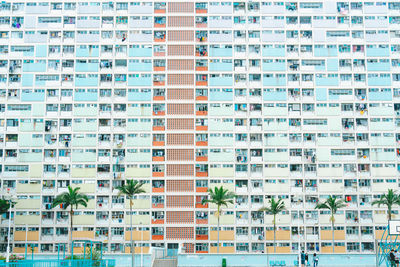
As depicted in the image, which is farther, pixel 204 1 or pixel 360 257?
pixel 204 1

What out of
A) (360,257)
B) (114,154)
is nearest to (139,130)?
(114,154)

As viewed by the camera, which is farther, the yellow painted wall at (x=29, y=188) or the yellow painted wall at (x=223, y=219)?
the yellow painted wall at (x=29, y=188)

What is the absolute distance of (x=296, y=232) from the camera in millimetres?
67188

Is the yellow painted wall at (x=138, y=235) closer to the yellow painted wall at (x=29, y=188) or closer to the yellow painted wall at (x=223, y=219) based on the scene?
A: the yellow painted wall at (x=223, y=219)

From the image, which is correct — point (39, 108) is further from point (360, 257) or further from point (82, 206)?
point (360, 257)

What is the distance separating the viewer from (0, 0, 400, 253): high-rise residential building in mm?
66938

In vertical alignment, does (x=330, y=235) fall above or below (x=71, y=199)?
below

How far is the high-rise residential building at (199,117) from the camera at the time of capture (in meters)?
66.9

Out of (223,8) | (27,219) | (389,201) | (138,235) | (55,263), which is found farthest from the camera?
(223,8)

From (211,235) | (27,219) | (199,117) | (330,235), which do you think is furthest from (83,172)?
(330,235)

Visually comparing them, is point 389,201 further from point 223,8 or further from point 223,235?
point 223,8

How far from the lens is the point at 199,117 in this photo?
227 ft

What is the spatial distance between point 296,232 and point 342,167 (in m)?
12.1

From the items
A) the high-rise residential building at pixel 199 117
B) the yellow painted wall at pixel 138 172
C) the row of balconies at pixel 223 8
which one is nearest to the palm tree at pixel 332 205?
the high-rise residential building at pixel 199 117
